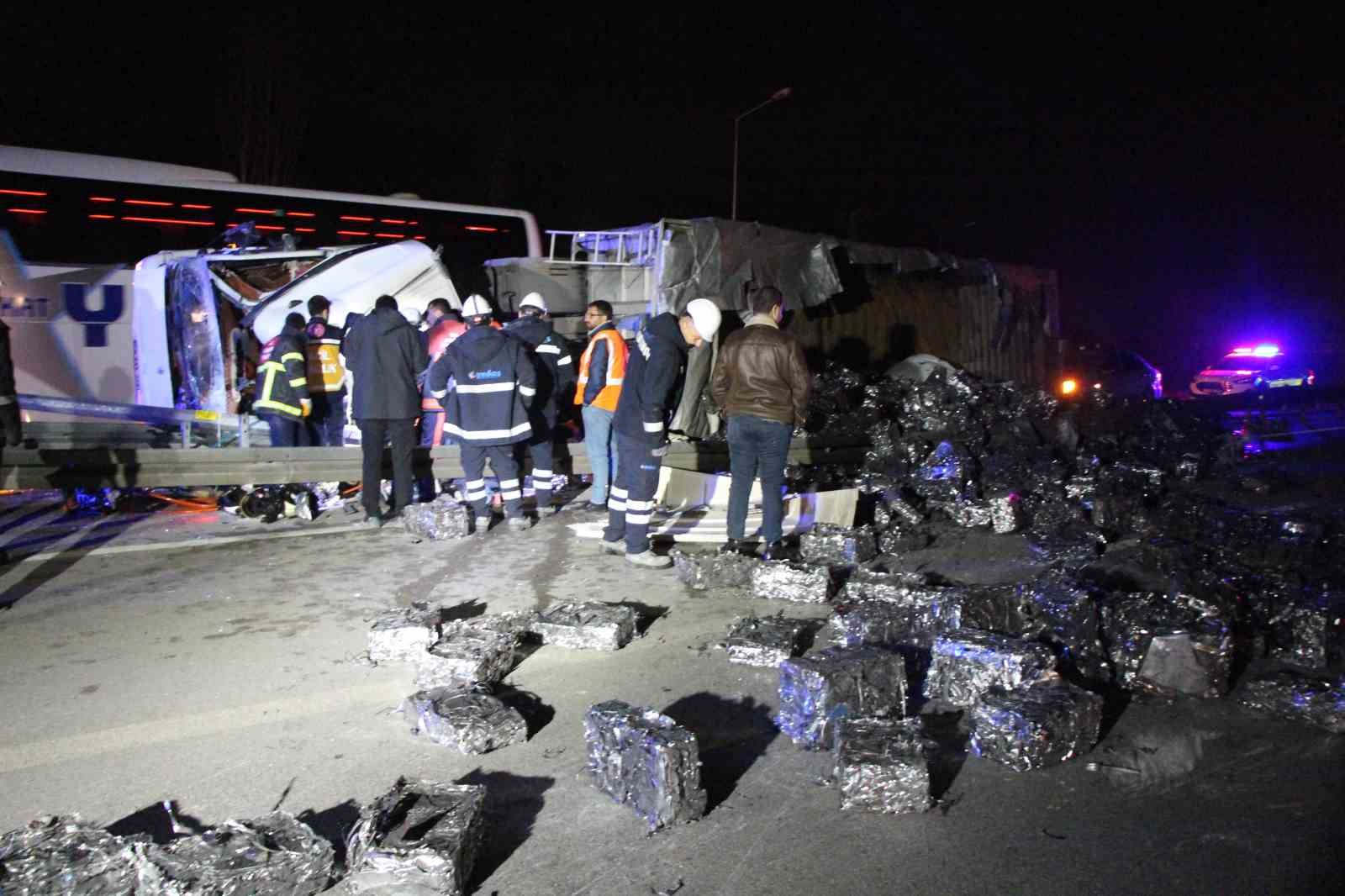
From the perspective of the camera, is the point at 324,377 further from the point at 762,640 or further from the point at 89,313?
the point at 762,640

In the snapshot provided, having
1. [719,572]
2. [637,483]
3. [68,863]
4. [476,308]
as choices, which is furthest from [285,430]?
[68,863]

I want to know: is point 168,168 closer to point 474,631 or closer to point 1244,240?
point 474,631

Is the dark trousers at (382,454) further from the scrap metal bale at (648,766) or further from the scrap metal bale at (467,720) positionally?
the scrap metal bale at (648,766)

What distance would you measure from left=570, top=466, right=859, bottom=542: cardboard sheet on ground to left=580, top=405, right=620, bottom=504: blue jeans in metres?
0.53

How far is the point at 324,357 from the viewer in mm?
9469

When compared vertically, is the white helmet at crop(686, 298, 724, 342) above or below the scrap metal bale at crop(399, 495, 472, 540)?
above

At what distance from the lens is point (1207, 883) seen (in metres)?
2.82

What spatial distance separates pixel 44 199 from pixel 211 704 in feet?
35.3

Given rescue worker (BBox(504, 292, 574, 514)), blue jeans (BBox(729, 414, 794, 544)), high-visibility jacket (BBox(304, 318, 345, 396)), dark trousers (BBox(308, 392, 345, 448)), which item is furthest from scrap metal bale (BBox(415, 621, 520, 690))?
dark trousers (BBox(308, 392, 345, 448))

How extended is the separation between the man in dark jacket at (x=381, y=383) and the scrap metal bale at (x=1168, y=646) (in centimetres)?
570

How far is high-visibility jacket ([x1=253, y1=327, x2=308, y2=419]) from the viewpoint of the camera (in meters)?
8.77

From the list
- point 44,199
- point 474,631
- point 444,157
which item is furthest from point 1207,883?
point 444,157

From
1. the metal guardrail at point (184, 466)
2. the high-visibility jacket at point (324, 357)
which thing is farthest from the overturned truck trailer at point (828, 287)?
the high-visibility jacket at point (324, 357)

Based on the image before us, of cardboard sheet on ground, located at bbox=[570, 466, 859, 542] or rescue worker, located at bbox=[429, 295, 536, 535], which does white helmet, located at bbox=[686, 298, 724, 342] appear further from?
rescue worker, located at bbox=[429, 295, 536, 535]
